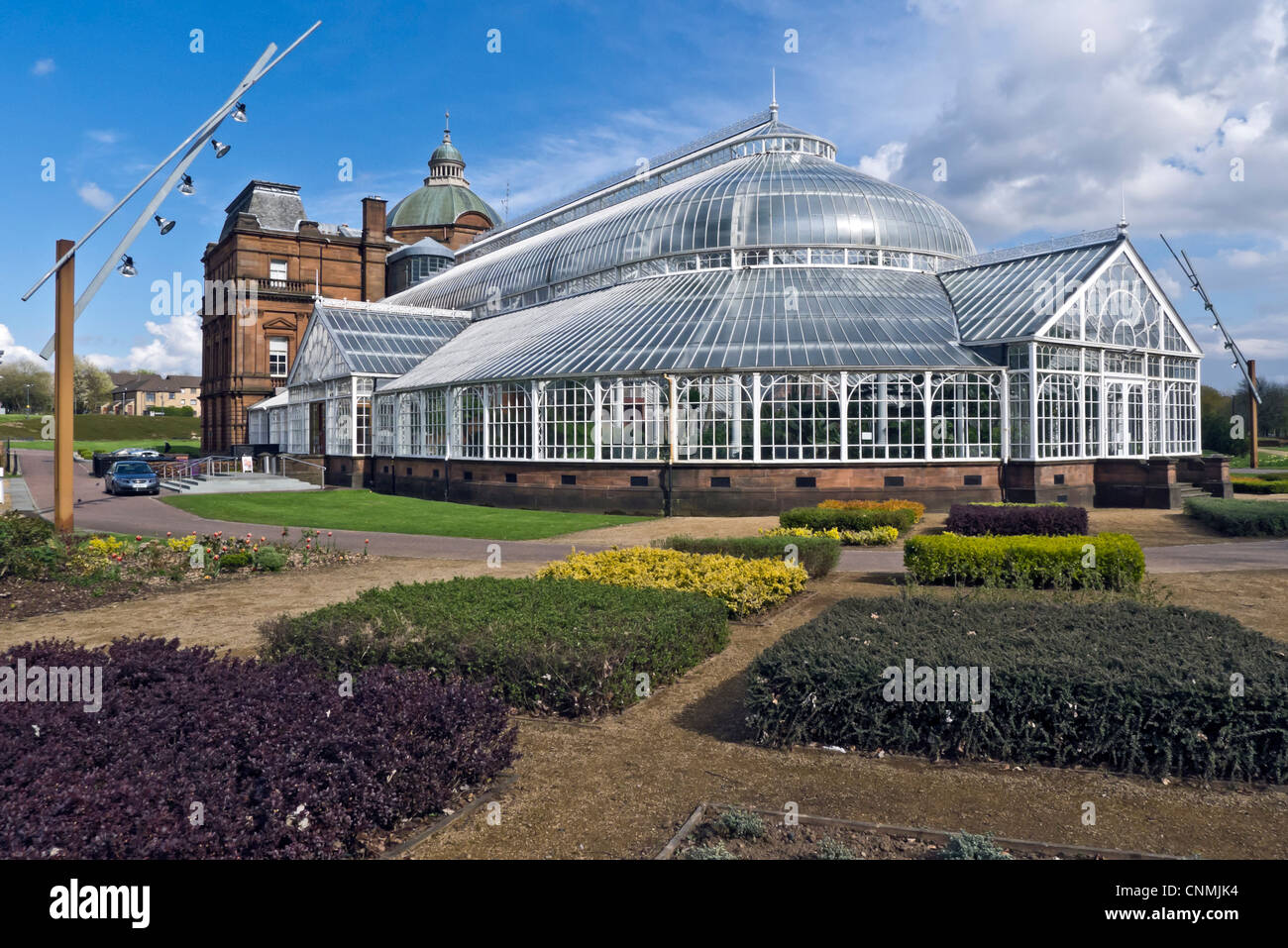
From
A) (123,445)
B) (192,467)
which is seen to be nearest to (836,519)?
(192,467)

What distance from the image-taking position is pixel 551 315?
42.5 meters

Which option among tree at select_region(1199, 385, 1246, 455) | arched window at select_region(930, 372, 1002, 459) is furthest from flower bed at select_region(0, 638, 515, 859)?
tree at select_region(1199, 385, 1246, 455)

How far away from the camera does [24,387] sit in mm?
123500

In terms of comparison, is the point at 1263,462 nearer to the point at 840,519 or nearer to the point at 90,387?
the point at 840,519

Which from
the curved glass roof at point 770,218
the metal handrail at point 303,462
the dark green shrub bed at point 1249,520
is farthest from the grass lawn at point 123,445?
the dark green shrub bed at point 1249,520

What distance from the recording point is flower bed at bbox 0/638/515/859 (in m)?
4.71

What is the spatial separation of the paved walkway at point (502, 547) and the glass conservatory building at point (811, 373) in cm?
841

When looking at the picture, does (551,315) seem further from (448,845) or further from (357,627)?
(448,845)

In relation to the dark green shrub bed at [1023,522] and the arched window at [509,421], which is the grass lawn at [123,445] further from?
the dark green shrub bed at [1023,522]

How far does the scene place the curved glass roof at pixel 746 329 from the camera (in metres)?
29.7

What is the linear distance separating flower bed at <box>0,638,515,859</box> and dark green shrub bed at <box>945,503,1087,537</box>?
14889 millimetres

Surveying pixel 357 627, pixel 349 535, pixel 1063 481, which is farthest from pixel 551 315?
pixel 357 627

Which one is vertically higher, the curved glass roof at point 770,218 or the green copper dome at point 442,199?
the green copper dome at point 442,199
